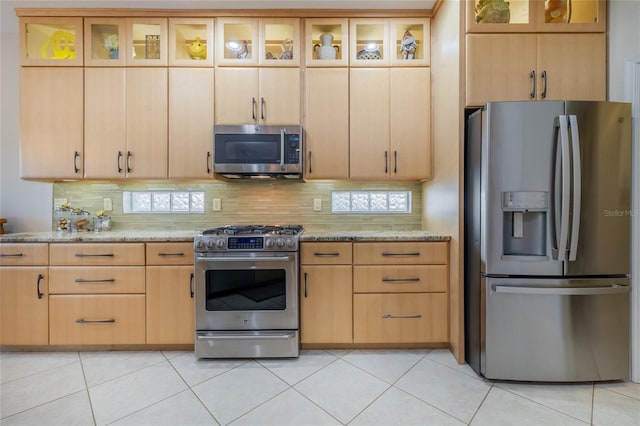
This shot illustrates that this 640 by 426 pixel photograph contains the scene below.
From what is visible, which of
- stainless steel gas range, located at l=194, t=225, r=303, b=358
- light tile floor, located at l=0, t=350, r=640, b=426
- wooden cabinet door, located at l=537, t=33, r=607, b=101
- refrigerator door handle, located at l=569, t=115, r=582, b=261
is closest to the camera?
light tile floor, located at l=0, t=350, r=640, b=426

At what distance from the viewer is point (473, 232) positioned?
6.30 feet

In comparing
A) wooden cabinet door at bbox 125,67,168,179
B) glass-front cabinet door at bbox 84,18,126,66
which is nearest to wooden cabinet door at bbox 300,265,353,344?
wooden cabinet door at bbox 125,67,168,179

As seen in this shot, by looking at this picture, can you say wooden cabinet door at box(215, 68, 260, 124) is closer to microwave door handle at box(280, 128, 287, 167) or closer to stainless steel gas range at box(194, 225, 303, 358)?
microwave door handle at box(280, 128, 287, 167)

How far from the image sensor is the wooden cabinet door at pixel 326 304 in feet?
7.05

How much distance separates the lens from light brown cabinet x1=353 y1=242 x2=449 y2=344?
215 cm

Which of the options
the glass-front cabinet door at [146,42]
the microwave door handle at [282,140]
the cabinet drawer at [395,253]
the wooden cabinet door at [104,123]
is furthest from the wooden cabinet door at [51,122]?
the cabinet drawer at [395,253]

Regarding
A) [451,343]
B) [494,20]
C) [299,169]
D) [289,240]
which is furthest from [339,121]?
[451,343]

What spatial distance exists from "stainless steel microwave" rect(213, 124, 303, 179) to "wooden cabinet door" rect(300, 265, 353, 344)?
861 millimetres

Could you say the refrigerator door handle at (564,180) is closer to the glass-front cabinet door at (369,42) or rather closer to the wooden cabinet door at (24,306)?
the glass-front cabinet door at (369,42)

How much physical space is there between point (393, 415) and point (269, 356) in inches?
36.1

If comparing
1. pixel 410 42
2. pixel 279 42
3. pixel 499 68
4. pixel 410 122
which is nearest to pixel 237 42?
pixel 279 42

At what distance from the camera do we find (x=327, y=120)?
2404 millimetres

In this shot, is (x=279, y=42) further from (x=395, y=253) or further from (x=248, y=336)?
(x=248, y=336)

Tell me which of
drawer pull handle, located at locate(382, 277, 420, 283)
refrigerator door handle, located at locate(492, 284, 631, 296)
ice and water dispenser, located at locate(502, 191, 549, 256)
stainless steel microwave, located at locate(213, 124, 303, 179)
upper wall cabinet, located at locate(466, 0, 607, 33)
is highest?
upper wall cabinet, located at locate(466, 0, 607, 33)
